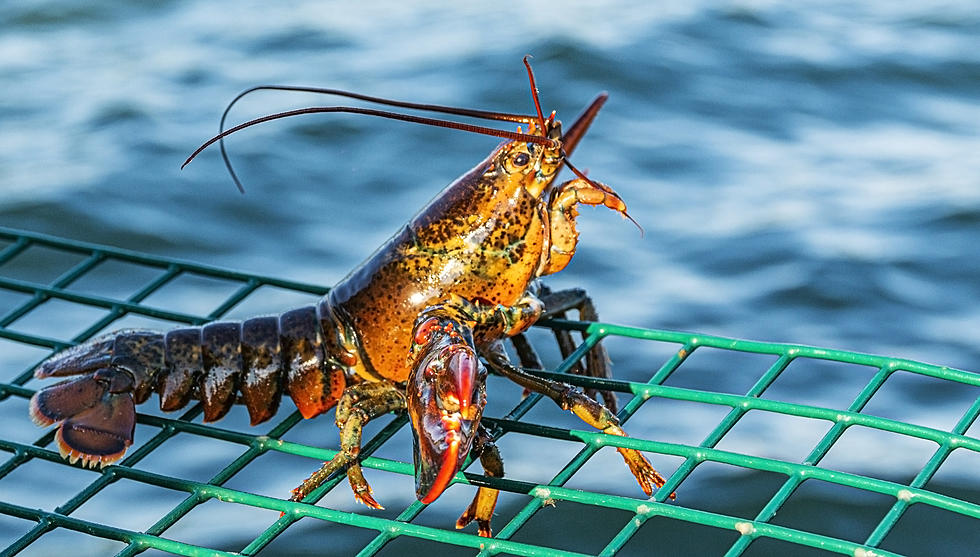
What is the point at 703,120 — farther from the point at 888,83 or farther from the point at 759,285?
the point at 759,285

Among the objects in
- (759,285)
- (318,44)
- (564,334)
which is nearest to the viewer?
(564,334)

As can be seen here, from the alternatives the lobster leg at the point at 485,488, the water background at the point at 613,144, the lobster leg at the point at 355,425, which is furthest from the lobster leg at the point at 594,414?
the water background at the point at 613,144

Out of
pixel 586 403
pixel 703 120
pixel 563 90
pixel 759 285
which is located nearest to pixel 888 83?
pixel 703 120

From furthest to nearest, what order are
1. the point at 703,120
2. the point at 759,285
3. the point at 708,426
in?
the point at 703,120 < the point at 759,285 < the point at 708,426

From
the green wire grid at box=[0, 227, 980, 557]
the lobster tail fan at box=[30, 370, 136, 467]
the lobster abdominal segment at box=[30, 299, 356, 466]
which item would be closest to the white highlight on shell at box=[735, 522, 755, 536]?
the green wire grid at box=[0, 227, 980, 557]

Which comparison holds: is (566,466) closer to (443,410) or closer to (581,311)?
(443,410)

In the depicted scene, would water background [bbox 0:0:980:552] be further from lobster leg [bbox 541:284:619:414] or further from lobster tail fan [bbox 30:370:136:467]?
lobster tail fan [bbox 30:370:136:467]
